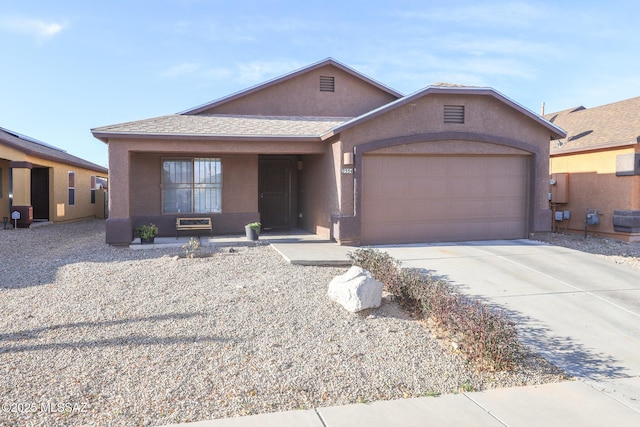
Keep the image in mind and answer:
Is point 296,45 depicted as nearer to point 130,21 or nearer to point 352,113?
point 352,113

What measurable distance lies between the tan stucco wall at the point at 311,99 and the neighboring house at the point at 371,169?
3.88 feet

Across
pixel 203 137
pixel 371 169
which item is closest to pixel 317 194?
pixel 371 169

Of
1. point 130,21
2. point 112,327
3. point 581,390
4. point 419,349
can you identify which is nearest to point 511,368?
point 581,390

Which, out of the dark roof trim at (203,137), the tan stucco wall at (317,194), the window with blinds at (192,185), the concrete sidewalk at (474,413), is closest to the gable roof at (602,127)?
the tan stucco wall at (317,194)

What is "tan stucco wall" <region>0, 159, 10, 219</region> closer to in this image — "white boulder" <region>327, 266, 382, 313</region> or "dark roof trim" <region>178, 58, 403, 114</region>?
"dark roof trim" <region>178, 58, 403, 114</region>

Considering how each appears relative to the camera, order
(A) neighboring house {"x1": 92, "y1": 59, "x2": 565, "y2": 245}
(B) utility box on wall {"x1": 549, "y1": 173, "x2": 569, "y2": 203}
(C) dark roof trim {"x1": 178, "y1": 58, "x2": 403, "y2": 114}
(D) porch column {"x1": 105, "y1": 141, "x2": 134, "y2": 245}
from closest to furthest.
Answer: (D) porch column {"x1": 105, "y1": 141, "x2": 134, "y2": 245}
(A) neighboring house {"x1": 92, "y1": 59, "x2": 565, "y2": 245}
(C) dark roof trim {"x1": 178, "y1": 58, "x2": 403, "y2": 114}
(B) utility box on wall {"x1": 549, "y1": 173, "x2": 569, "y2": 203}

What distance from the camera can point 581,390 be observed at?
14.1 feet

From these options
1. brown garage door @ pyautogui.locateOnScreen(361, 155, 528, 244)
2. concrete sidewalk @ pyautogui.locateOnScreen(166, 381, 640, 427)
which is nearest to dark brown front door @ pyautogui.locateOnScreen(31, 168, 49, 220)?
brown garage door @ pyautogui.locateOnScreen(361, 155, 528, 244)

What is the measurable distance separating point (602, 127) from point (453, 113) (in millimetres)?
6995

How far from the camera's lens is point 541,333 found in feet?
18.8

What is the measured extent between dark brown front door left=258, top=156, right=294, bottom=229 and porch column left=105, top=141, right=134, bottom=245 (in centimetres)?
492

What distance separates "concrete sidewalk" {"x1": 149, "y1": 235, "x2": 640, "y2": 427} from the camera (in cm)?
373

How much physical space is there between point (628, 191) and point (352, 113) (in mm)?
8785

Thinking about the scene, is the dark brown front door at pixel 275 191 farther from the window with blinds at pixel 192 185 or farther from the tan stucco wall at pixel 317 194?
the window with blinds at pixel 192 185
